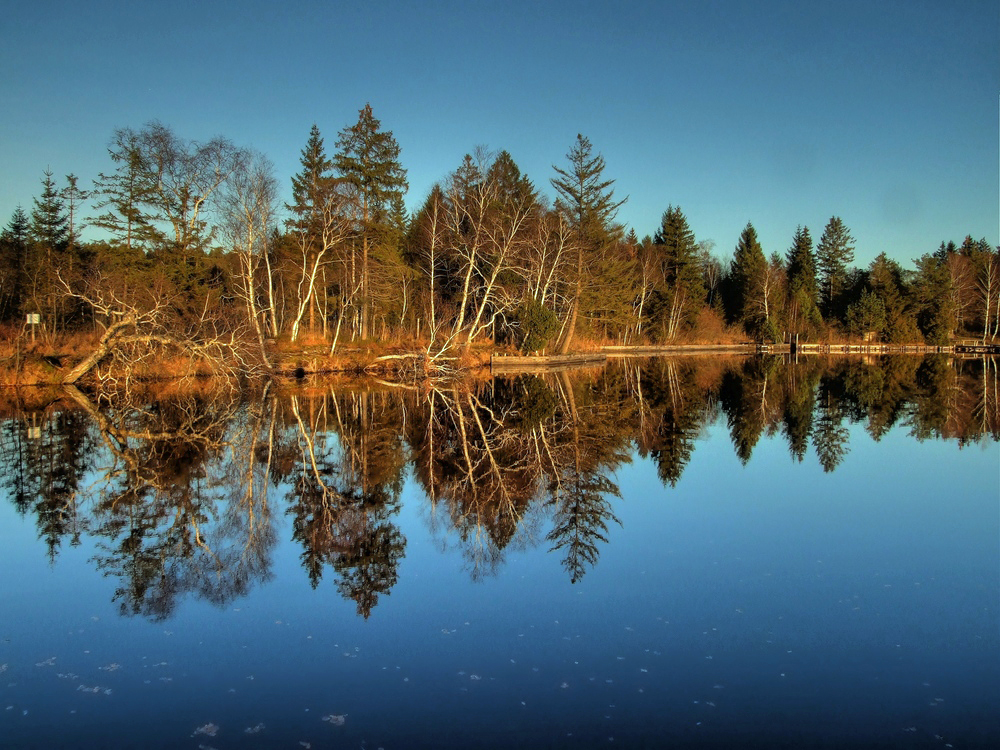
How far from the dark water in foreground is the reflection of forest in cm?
8

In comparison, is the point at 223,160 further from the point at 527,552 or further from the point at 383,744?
the point at 383,744

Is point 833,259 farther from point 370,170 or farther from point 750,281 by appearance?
point 370,170

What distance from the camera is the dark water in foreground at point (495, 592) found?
4754 millimetres

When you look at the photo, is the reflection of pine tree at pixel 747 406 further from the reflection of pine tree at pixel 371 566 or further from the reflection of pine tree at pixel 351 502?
the reflection of pine tree at pixel 371 566

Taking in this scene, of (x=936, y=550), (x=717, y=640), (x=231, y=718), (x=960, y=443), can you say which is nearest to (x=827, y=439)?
(x=960, y=443)

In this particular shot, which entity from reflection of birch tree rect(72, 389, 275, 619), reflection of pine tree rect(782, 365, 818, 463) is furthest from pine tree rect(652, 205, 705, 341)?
reflection of birch tree rect(72, 389, 275, 619)

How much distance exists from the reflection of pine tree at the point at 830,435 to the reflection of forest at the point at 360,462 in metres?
0.06

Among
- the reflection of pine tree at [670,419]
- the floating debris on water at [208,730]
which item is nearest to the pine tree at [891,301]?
the reflection of pine tree at [670,419]

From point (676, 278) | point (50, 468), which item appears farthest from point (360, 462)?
point (676, 278)

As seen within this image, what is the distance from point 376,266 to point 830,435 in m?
28.3

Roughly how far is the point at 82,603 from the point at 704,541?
6.85m

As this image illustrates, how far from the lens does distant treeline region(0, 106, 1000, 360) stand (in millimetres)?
32969

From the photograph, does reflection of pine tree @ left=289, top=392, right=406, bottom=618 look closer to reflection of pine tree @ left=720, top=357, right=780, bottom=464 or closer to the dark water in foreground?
the dark water in foreground

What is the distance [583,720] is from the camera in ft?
15.3
